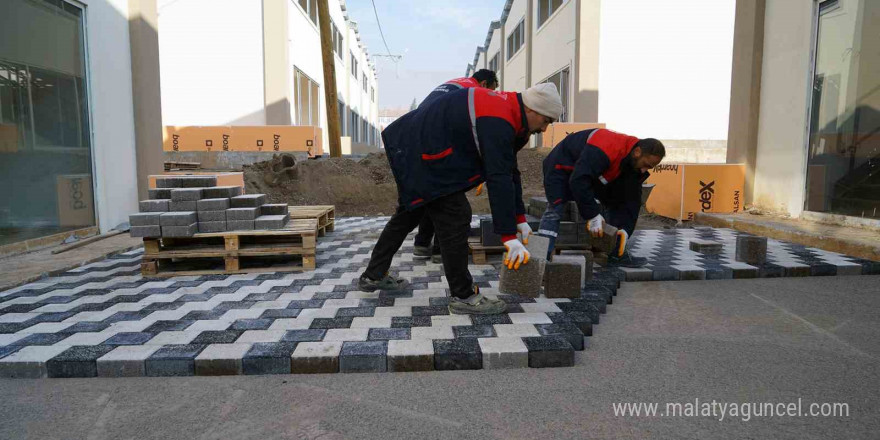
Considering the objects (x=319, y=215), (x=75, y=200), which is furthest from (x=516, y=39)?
(x=75, y=200)

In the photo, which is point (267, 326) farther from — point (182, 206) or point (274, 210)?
point (274, 210)

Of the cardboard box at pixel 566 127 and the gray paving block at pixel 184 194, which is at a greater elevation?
the cardboard box at pixel 566 127

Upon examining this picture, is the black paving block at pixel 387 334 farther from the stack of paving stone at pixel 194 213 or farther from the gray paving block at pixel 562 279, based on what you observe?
the stack of paving stone at pixel 194 213

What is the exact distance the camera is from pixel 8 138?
5.20 m

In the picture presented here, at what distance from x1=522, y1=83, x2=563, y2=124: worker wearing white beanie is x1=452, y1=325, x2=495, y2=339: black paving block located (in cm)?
133

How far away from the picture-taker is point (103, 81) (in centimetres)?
643

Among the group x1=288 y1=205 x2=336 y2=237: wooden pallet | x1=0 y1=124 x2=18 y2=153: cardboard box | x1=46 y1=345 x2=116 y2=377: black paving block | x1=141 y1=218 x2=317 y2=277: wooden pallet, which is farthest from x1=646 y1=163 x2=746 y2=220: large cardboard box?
x1=0 y1=124 x2=18 y2=153: cardboard box

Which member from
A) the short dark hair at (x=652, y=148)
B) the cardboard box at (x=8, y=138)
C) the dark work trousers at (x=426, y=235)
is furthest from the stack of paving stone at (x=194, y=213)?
the short dark hair at (x=652, y=148)

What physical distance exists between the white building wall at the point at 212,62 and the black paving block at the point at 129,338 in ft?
41.5

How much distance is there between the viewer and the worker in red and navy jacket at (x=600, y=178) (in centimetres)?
422

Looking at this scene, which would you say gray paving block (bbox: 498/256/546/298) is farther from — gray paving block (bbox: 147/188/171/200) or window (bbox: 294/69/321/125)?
window (bbox: 294/69/321/125)

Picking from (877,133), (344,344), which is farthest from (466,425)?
(877,133)

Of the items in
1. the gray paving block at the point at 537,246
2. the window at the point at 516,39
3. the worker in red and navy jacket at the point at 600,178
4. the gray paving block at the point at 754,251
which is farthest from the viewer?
the window at the point at 516,39

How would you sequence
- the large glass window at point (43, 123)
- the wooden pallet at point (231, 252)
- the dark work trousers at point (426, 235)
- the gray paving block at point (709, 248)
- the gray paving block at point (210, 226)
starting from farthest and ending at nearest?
the gray paving block at point (709, 248)
the large glass window at point (43, 123)
the dark work trousers at point (426, 235)
the gray paving block at point (210, 226)
the wooden pallet at point (231, 252)
